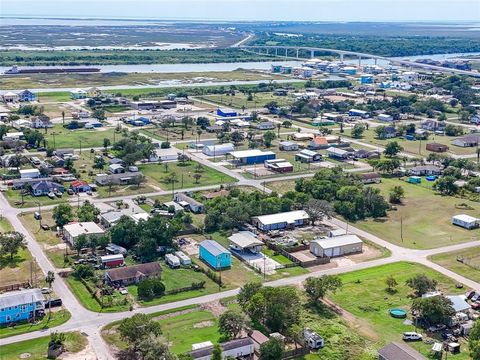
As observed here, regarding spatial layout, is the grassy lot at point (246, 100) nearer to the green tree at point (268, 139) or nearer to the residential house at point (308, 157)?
the green tree at point (268, 139)

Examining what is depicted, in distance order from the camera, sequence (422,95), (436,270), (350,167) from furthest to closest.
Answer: (422,95)
(350,167)
(436,270)

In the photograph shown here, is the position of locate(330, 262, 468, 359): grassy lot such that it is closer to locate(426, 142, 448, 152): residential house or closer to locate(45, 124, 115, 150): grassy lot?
locate(426, 142, 448, 152): residential house

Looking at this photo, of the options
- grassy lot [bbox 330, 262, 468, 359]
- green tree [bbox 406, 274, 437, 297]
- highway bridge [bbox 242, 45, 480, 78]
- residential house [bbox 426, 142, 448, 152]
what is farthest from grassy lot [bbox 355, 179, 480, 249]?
highway bridge [bbox 242, 45, 480, 78]

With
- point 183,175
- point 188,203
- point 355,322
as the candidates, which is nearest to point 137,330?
point 355,322

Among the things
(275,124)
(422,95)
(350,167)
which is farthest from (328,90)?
(350,167)

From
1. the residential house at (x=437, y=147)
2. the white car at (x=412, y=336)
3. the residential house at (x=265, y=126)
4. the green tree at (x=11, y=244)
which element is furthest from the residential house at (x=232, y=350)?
the residential house at (x=265, y=126)

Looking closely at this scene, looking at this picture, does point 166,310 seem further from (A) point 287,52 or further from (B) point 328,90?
(A) point 287,52
